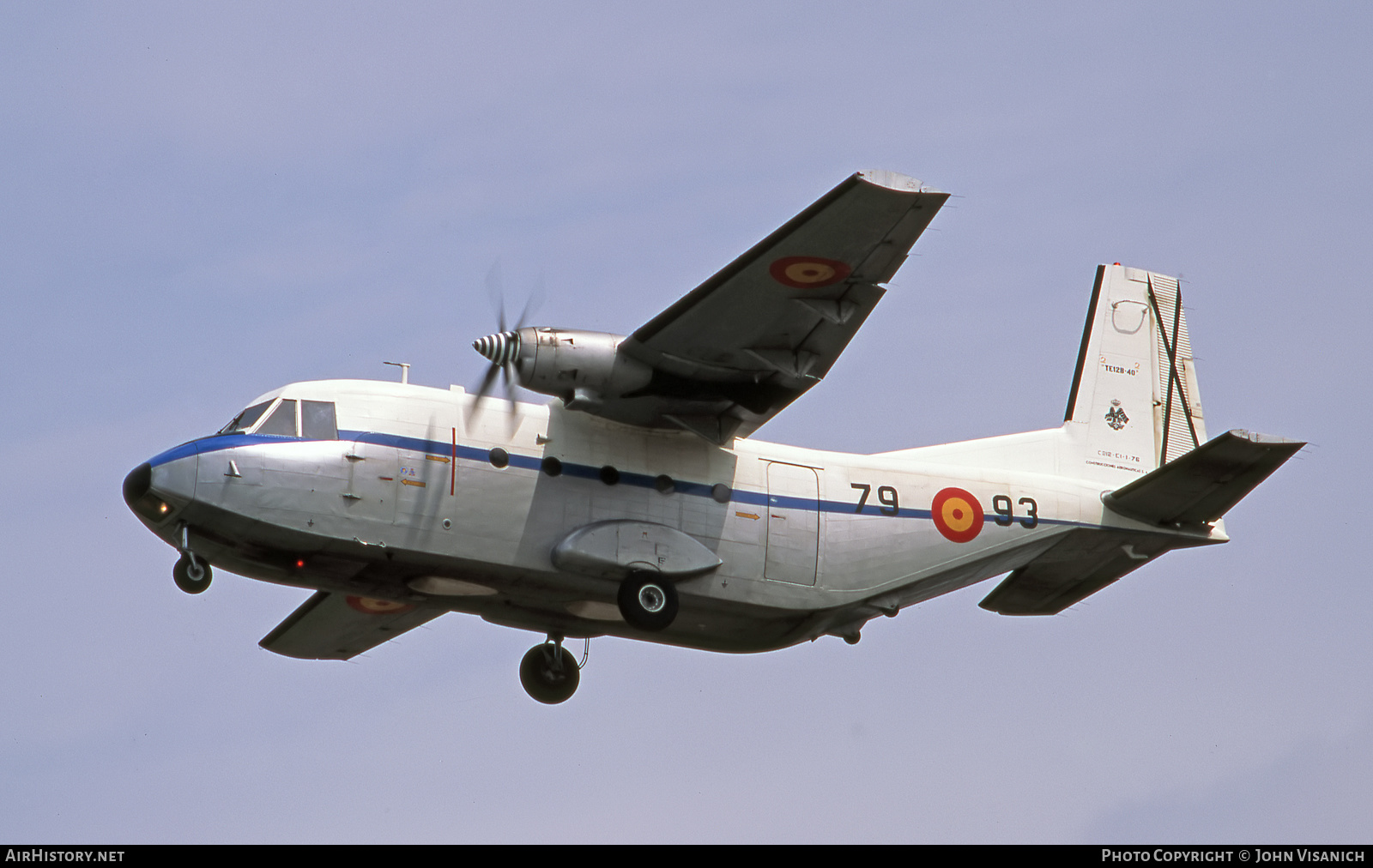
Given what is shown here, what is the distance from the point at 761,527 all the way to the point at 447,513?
3572 mm

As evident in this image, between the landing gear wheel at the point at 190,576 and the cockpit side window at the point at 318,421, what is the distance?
5.59 feet

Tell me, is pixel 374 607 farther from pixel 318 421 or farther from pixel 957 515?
pixel 957 515

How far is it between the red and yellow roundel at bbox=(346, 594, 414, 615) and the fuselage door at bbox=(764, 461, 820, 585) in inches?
197

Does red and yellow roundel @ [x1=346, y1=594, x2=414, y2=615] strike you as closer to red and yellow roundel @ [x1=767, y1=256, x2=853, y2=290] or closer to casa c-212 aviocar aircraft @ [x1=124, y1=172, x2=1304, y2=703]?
casa c-212 aviocar aircraft @ [x1=124, y1=172, x2=1304, y2=703]

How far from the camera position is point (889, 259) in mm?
17750

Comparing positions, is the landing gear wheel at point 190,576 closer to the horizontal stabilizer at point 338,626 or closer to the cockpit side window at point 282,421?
the cockpit side window at point 282,421

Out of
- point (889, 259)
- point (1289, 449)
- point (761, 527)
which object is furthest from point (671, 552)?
point (1289, 449)

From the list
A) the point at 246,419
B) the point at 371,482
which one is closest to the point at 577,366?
the point at 371,482

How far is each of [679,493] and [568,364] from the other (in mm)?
→ 2131

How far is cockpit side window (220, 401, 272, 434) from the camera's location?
721 inches

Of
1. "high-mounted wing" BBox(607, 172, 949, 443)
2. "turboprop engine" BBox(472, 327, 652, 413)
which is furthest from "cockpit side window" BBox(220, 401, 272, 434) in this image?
"high-mounted wing" BBox(607, 172, 949, 443)

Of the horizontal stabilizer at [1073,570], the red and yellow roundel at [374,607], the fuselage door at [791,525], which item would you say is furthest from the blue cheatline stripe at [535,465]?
the red and yellow roundel at [374,607]

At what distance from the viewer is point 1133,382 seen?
23.3 m

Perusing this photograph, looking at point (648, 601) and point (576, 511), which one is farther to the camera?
point (576, 511)
